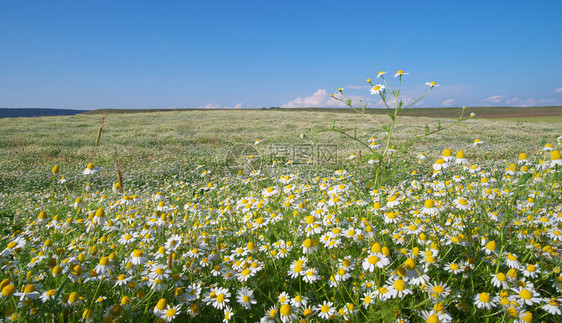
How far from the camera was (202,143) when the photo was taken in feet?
57.5

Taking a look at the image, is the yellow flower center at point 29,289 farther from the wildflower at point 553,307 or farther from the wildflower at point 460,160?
the wildflower at point 460,160

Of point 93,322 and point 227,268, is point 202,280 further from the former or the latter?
point 93,322

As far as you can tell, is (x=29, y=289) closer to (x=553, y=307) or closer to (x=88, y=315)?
(x=88, y=315)

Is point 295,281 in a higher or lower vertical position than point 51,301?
lower

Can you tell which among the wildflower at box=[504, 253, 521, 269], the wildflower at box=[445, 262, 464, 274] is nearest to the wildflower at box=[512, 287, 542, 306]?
the wildflower at box=[504, 253, 521, 269]

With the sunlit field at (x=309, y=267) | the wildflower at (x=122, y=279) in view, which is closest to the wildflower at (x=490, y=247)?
the sunlit field at (x=309, y=267)

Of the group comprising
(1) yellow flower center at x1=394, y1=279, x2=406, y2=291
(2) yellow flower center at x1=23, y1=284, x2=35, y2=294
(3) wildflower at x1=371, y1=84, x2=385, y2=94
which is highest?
(3) wildflower at x1=371, y1=84, x2=385, y2=94

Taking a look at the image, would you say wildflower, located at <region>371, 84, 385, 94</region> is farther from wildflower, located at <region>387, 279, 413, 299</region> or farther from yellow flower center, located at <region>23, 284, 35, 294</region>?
yellow flower center, located at <region>23, 284, 35, 294</region>

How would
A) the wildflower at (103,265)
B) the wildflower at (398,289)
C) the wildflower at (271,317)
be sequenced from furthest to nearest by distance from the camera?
the wildflower at (103,265)
the wildflower at (271,317)
the wildflower at (398,289)

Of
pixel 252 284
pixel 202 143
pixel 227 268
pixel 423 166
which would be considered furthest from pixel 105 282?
pixel 202 143

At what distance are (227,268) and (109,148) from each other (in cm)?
1467

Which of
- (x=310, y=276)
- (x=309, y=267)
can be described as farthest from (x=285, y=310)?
(x=309, y=267)

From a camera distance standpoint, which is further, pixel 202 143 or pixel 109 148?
pixel 202 143

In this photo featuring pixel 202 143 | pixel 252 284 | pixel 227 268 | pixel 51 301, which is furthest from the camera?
pixel 202 143
